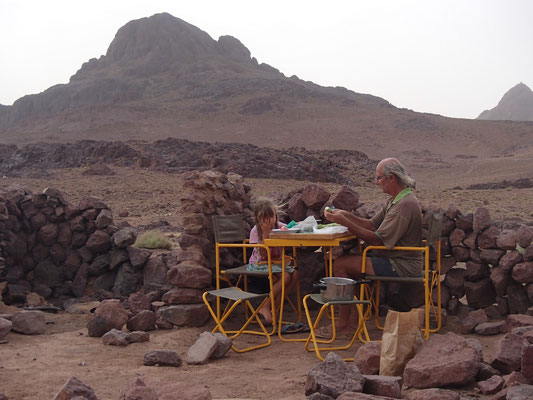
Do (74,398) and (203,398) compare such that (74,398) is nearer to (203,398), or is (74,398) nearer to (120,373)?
(203,398)

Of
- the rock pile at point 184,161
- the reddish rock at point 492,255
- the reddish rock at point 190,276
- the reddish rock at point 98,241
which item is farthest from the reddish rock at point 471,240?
the rock pile at point 184,161

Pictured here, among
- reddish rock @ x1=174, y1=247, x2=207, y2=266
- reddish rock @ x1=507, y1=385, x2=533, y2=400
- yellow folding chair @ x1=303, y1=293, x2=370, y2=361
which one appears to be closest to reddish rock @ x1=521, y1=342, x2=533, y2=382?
reddish rock @ x1=507, y1=385, x2=533, y2=400

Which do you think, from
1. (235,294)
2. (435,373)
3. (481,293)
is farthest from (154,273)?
(435,373)

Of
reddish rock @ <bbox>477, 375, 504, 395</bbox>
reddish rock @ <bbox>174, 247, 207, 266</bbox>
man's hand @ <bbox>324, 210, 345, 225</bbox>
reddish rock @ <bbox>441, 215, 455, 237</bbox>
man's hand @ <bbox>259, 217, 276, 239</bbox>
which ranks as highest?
man's hand @ <bbox>324, 210, 345, 225</bbox>

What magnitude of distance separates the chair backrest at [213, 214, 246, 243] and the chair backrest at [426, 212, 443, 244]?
207cm

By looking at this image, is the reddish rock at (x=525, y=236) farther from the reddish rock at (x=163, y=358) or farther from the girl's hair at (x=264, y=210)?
the reddish rock at (x=163, y=358)

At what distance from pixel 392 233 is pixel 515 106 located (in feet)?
494

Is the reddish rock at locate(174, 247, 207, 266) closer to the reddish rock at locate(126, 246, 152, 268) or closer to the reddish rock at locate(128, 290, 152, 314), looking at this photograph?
the reddish rock at locate(128, 290, 152, 314)

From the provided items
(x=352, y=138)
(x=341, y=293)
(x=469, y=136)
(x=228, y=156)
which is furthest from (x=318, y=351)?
(x=469, y=136)

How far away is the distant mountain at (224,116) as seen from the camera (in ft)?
189

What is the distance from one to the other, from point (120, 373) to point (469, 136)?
6112 cm

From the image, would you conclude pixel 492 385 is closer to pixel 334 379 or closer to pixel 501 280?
pixel 334 379

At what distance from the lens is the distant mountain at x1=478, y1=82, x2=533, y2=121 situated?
140 metres

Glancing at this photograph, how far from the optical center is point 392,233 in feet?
18.8
